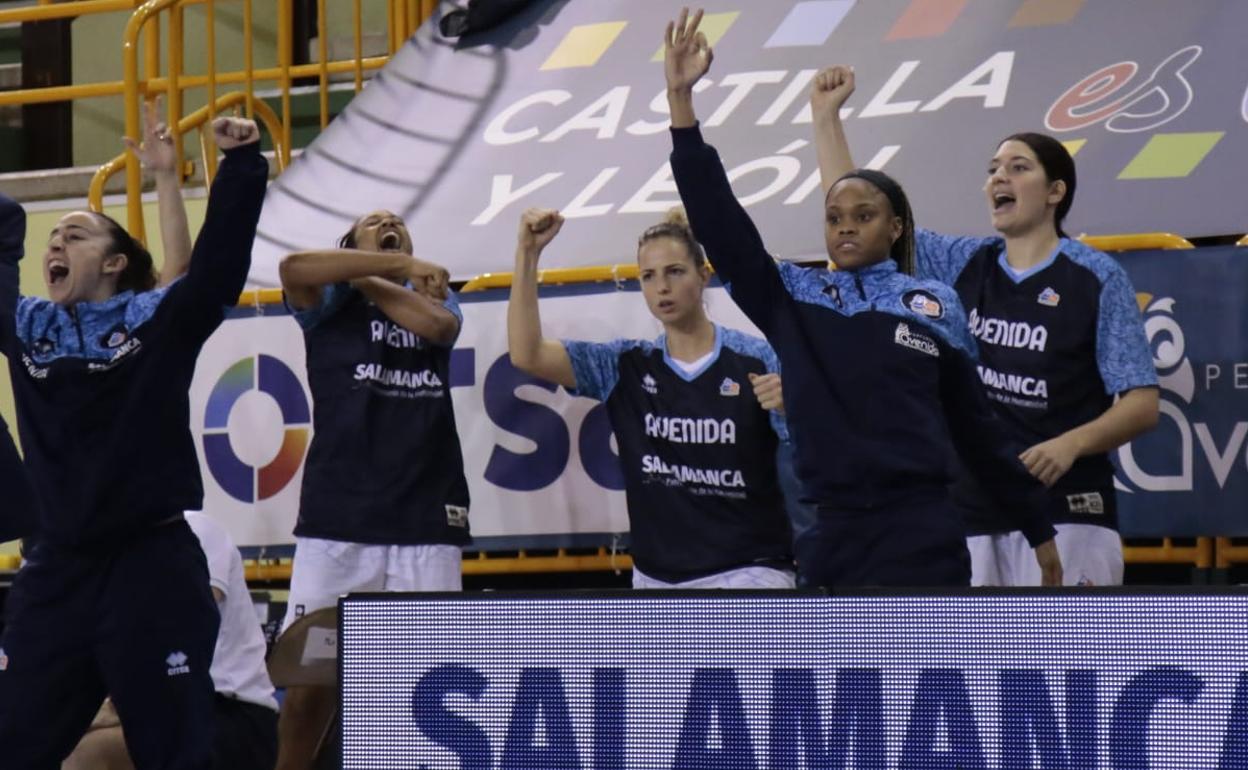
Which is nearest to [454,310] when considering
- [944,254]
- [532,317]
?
[532,317]

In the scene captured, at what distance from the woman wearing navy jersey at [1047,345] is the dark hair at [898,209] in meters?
0.54

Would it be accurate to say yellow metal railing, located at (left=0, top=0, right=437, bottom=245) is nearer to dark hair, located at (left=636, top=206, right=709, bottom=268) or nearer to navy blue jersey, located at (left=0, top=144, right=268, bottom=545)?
A: dark hair, located at (left=636, top=206, right=709, bottom=268)

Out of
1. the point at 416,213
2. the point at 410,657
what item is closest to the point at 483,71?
the point at 416,213

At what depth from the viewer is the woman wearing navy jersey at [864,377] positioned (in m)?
4.67

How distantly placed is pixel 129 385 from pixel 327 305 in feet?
4.80

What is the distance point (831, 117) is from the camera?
563 cm

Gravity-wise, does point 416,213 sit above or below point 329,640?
above

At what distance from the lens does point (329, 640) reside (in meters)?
6.20

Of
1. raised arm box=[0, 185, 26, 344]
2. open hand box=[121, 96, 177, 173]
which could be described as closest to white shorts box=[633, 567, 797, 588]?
open hand box=[121, 96, 177, 173]

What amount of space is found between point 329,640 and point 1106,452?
2.50 m

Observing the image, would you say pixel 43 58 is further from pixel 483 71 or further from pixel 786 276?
pixel 786 276

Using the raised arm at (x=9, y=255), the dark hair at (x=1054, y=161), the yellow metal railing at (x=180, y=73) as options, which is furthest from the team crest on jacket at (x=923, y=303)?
the yellow metal railing at (x=180, y=73)

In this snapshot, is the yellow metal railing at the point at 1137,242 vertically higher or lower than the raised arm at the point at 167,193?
lower

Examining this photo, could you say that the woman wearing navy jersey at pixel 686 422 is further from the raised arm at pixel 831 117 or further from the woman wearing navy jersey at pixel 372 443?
the raised arm at pixel 831 117
